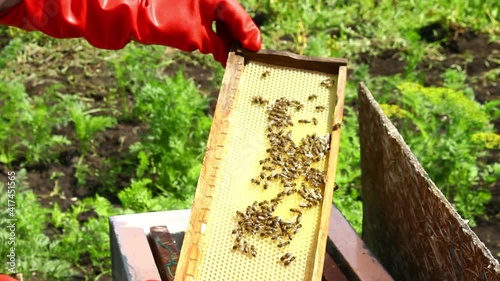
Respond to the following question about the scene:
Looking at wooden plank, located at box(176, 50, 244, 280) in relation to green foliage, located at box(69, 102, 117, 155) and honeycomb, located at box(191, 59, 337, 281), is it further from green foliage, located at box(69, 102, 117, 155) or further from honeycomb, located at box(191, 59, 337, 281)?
green foliage, located at box(69, 102, 117, 155)

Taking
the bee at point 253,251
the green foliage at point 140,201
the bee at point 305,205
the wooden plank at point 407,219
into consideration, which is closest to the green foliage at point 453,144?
the wooden plank at point 407,219

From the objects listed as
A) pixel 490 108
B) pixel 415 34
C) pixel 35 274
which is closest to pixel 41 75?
pixel 35 274

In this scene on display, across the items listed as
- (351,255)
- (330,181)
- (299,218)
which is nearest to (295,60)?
(330,181)

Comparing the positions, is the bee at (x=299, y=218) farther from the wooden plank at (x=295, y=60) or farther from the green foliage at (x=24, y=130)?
the green foliage at (x=24, y=130)

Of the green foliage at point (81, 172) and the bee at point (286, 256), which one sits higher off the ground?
the green foliage at point (81, 172)

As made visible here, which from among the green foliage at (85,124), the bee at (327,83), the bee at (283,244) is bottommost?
the bee at (283,244)

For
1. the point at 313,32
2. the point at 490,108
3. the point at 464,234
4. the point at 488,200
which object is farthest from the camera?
the point at 313,32

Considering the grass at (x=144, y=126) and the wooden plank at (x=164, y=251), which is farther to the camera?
the grass at (x=144, y=126)

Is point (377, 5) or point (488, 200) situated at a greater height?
point (377, 5)

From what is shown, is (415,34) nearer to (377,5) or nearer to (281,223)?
(377,5)
